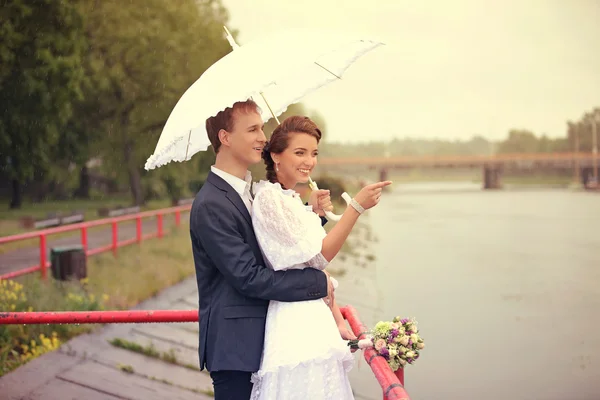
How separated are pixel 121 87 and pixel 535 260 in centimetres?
2424

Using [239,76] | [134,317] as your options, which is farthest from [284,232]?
[134,317]

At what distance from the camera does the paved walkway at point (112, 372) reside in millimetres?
6051

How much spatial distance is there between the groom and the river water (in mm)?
655

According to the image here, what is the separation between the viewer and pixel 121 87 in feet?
83.8

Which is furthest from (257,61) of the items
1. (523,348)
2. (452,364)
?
(523,348)

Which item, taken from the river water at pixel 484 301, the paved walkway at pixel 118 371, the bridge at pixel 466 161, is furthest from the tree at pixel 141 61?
the bridge at pixel 466 161

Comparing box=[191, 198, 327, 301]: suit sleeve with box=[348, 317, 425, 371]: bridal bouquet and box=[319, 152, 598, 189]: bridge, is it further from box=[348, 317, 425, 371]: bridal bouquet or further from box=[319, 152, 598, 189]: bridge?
box=[319, 152, 598, 189]: bridge

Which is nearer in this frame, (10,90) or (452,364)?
(452,364)

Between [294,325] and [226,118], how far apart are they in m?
0.75

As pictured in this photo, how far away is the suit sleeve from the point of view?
2.37m

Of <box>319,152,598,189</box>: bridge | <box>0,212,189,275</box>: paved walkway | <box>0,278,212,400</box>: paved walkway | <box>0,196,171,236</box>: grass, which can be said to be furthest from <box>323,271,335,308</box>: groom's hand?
<box>319,152,598,189</box>: bridge

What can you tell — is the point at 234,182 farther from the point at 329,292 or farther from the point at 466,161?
the point at 466,161

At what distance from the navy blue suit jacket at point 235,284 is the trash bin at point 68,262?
8.04m

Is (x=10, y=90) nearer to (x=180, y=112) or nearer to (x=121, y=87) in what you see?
(x=121, y=87)
